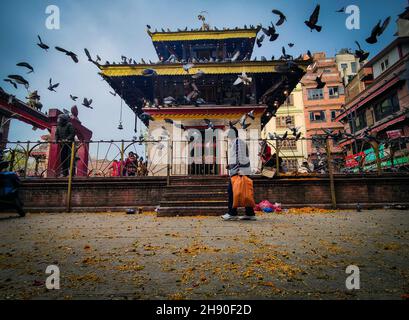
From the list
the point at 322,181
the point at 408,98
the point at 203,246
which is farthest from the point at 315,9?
the point at 408,98

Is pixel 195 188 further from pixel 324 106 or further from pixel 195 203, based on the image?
pixel 324 106

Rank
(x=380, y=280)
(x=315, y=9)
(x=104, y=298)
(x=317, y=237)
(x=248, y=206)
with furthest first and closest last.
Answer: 1. (x=315, y=9)
2. (x=248, y=206)
3. (x=317, y=237)
4. (x=380, y=280)
5. (x=104, y=298)

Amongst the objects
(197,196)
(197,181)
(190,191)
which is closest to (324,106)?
(197,181)

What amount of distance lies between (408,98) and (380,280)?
2776cm

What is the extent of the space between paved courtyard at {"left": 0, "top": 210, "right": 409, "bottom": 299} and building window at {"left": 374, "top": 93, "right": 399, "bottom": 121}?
87.7ft

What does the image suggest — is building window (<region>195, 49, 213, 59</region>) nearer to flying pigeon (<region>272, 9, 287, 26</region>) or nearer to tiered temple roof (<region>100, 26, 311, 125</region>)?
tiered temple roof (<region>100, 26, 311, 125</region>)

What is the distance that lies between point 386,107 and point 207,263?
31.3 metres

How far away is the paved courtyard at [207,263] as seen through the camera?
1.72 m

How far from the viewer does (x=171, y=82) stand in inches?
541

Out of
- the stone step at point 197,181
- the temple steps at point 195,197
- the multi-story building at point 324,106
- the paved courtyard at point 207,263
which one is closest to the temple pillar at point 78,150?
the stone step at point 197,181

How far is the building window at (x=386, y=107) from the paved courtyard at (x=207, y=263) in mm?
26720

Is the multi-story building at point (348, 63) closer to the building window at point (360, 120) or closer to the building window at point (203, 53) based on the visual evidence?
the building window at point (360, 120)

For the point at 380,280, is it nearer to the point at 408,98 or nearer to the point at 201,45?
the point at 201,45

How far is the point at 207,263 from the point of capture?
2398 millimetres
